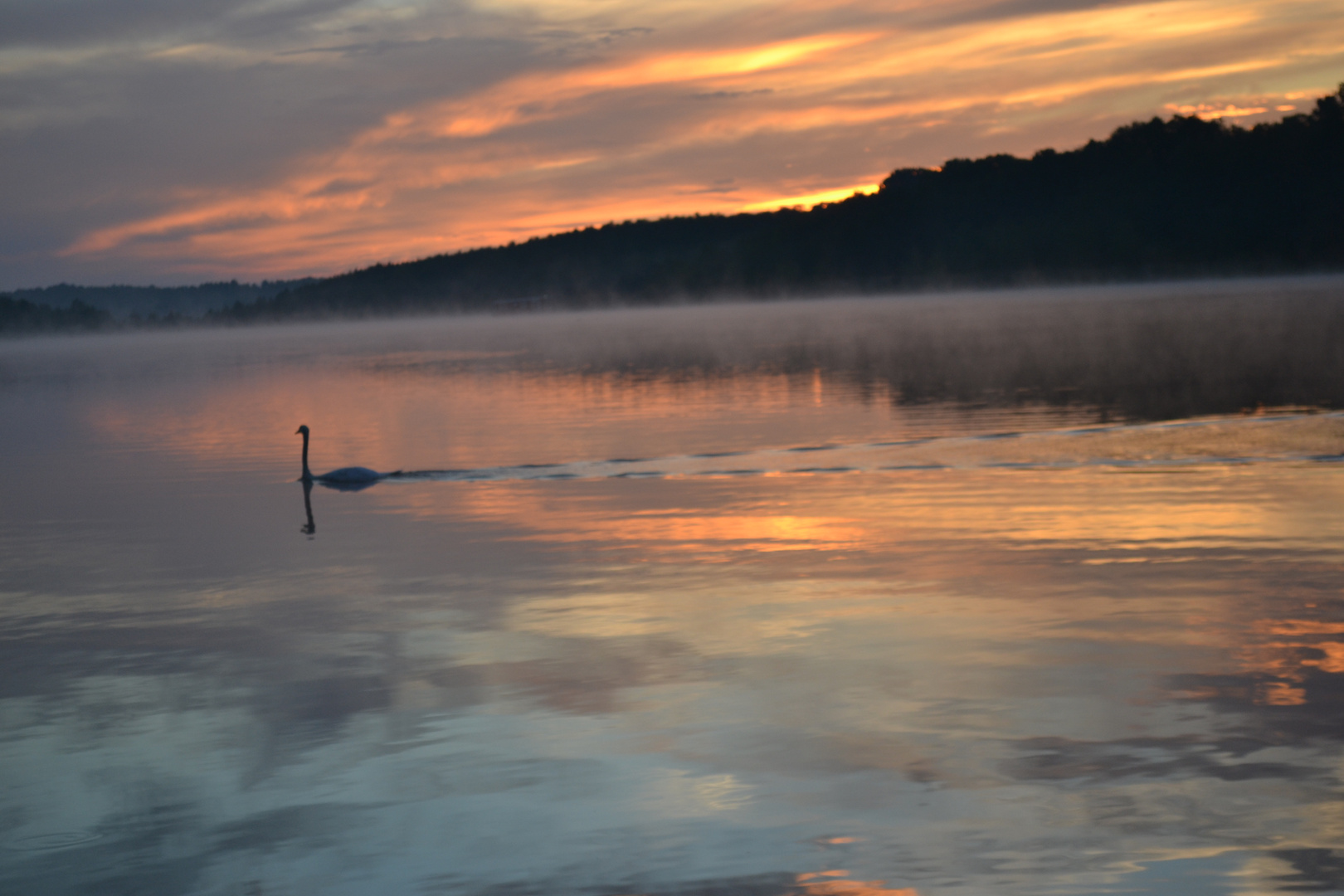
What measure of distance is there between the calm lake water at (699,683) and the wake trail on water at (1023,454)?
8.4 inches

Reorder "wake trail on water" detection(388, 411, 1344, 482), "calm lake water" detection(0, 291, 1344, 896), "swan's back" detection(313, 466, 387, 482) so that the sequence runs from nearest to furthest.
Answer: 1. "calm lake water" detection(0, 291, 1344, 896)
2. "wake trail on water" detection(388, 411, 1344, 482)
3. "swan's back" detection(313, 466, 387, 482)

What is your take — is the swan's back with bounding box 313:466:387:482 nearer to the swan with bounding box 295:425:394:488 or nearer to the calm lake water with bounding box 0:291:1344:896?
the swan with bounding box 295:425:394:488

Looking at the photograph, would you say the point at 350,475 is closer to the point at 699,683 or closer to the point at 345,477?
the point at 345,477

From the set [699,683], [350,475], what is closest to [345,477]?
[350,475]

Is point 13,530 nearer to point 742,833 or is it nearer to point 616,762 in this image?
point 616,762

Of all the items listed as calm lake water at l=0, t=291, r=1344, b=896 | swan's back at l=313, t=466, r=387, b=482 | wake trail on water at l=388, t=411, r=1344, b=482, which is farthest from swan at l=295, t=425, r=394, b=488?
calm lake water at l=0, t=291, r=1344, b=896

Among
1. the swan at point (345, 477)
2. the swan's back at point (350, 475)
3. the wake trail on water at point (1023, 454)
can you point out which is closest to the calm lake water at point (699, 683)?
the wake trail on water at point (1023, 454)

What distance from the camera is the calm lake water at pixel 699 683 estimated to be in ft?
25.3

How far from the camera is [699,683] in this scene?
1077 centimetres

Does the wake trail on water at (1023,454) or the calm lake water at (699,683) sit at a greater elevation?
the wake trail on water at (1023,454)

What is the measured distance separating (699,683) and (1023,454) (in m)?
14.8

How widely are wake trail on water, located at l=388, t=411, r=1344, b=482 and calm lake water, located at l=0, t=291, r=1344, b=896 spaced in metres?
0.21

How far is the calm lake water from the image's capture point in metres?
7.73

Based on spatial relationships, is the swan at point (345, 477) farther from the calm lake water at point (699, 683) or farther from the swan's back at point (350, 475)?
the calm lake water at point (699, 683)
